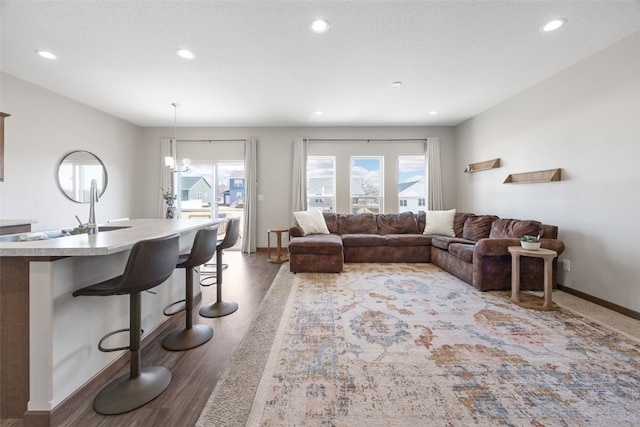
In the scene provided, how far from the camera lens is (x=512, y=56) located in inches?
109

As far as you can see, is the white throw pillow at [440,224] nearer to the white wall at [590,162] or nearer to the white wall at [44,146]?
the white wall at [590,162]

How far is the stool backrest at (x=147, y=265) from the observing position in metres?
1.29

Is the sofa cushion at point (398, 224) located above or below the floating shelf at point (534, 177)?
below

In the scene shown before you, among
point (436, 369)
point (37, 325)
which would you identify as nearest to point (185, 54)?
point (37, 325)

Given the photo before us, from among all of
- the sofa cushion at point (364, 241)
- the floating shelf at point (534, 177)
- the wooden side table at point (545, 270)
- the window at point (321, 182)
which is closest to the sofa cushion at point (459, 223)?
the floating shelf at point (534, 177)

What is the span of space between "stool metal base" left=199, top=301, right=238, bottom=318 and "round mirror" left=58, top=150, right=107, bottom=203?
3.46 metres

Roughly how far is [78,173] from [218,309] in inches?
151

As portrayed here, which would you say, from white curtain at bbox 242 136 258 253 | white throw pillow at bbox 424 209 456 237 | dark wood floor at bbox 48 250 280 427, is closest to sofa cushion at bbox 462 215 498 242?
white throw pillow at bbox 424 209 456 237

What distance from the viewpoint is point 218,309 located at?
254 centimetres

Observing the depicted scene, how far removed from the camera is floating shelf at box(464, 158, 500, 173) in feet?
13.8

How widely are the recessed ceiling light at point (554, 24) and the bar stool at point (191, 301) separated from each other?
351cm

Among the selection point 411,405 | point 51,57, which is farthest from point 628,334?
point 51,57

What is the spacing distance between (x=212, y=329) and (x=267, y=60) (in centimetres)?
285

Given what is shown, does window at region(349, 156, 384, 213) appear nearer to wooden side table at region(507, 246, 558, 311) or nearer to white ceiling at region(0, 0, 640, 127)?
white ceiling at region(0, 0, 640, 127)
